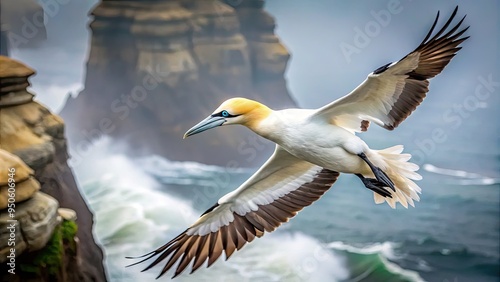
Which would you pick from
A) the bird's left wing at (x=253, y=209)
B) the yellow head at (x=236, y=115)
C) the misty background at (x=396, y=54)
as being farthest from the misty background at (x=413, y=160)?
the yellow head at (x=236, y=115)

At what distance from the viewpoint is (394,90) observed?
2.66 meters

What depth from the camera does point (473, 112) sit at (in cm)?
465

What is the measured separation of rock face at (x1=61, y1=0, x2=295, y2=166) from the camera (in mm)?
4938

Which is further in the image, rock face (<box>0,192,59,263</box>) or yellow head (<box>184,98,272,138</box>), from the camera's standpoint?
rock face (<box>0,192,59,263</box>)

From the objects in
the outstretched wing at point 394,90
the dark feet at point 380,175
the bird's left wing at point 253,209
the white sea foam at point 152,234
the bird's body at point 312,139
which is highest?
the outstretched wing at point 394,90

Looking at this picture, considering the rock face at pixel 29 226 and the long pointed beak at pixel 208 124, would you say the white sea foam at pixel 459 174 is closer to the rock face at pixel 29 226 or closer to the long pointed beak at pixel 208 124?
the rock face at pixel 29 226

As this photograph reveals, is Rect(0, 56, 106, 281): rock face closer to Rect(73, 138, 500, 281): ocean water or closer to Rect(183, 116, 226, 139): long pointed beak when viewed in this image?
Rect(73, 138, 500, 281): ocean water

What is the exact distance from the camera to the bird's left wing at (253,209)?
9.64ft

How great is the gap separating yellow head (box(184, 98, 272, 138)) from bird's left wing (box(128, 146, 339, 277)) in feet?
1.12

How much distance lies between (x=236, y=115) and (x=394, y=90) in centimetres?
57

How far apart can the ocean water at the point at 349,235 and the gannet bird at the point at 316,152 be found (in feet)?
5.32

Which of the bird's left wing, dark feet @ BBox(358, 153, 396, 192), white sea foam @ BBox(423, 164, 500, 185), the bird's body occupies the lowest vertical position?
white sea foam @ BBox(423, 164, 500, 185)

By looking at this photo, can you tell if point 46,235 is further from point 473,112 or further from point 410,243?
point 473,112

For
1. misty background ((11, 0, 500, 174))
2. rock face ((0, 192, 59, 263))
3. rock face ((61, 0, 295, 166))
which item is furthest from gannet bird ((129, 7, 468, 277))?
rock face ((61, 0, 295, 166))
